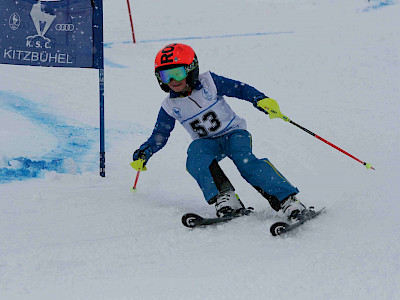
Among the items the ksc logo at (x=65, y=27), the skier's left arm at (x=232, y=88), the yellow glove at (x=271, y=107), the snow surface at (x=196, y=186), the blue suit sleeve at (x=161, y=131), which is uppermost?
the ksc logo at (x=65, y=27)

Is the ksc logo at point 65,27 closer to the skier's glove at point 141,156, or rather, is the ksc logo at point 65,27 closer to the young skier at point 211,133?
the young skier at point 211,133

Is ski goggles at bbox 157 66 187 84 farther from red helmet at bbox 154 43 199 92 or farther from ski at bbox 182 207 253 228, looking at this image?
ski at bbox 182 207 253 228

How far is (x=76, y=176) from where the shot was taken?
4477 mm

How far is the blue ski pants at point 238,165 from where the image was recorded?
333 cm

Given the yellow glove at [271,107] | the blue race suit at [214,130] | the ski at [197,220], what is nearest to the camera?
the ski at [197,220]

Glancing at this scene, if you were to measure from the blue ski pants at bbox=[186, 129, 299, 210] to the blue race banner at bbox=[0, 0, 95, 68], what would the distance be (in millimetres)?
1753

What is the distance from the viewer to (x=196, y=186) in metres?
4.59

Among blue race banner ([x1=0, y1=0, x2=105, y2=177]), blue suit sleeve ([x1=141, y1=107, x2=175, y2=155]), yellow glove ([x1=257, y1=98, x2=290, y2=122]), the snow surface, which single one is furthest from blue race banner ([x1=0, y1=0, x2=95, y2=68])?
yellow glove ([x1=257, y1=98, x2=290, y2=122])

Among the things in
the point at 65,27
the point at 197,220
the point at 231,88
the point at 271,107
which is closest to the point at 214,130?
the point at 231,88

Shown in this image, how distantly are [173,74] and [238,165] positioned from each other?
842 mm

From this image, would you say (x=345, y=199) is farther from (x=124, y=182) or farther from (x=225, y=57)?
(x=225, y=57)

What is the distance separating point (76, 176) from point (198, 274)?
7.87 ft

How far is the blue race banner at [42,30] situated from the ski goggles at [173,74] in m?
1.37

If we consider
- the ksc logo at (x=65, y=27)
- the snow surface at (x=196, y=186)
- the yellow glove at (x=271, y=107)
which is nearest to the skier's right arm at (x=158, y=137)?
the snow surface at (x=196, y=186)
